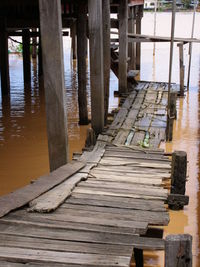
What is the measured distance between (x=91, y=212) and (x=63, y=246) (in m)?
0.72

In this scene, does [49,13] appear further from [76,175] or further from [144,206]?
[144,206]

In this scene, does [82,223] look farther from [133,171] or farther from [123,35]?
[123,35]

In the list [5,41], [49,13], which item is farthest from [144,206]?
[5,41]

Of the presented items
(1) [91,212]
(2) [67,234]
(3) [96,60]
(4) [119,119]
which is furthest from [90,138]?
(2) [67,234]

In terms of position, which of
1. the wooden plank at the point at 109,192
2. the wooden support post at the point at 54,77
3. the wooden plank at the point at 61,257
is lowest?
the wooden plank at the point at 109,192

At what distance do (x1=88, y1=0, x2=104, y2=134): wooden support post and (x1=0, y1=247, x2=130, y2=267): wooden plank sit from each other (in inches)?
166

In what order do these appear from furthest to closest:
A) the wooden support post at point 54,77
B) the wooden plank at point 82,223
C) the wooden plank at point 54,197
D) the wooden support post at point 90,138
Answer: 1. the wooden support post at point 90,138
2. the wooden support post at point 54,77
3. the wooden plank at point 54,197
4. the wooden plank at point 82,223

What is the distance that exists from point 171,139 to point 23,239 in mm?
5158

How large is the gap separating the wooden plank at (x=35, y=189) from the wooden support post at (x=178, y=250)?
1762mm

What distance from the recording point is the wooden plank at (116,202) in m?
4.13

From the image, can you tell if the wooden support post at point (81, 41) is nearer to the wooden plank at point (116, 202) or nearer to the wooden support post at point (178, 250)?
the wooden plank at point (116, 202)

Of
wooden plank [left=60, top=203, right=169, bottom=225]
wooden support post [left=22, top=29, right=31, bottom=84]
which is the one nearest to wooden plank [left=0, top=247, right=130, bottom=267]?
wooden plank [left=60, top=203, right=169, bottom=225]

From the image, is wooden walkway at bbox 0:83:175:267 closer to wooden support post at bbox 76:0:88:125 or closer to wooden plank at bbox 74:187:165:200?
wooden plank at bbox 74:187:165:200

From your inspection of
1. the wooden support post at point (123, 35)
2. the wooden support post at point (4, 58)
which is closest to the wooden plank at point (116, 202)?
the wooden support post at point (123, 35)
